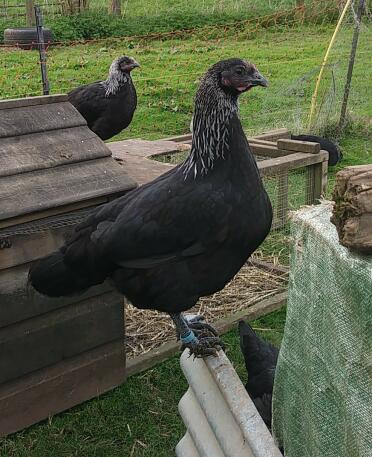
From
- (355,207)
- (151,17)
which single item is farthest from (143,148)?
(151,17)

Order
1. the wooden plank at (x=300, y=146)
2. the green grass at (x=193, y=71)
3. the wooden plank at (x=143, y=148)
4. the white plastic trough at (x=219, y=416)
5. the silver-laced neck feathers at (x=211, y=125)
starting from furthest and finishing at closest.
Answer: the green grass at (x=193, y=71) < the wooden plank at (x=300, y=146) < the wooden plank at (x=143, y=148) < the silver-laced neck feathers at (x=211, y=125) < the white plastic trough at (x=219, y=416)

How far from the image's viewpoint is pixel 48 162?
3.26 meters

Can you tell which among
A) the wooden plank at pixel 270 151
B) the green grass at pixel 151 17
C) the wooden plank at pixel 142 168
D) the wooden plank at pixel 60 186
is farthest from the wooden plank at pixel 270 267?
the green grass at pixel 151 17

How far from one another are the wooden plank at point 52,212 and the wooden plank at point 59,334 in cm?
52

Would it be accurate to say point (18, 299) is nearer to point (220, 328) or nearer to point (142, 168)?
point (142, 168)

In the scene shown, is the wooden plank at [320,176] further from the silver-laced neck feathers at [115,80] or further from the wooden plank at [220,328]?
the silver-laced neck feathers at [115,80]

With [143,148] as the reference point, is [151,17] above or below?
above

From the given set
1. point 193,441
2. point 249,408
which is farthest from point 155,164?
point 249,408

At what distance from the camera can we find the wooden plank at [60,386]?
334 cm

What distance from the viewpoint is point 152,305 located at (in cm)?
287

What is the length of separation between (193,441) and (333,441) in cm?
105

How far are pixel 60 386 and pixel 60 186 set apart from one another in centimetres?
105

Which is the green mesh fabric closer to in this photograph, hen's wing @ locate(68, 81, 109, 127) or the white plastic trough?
the white plastic trough

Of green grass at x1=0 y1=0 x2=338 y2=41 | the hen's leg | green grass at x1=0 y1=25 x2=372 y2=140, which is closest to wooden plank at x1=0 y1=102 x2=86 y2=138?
the hen's leg
